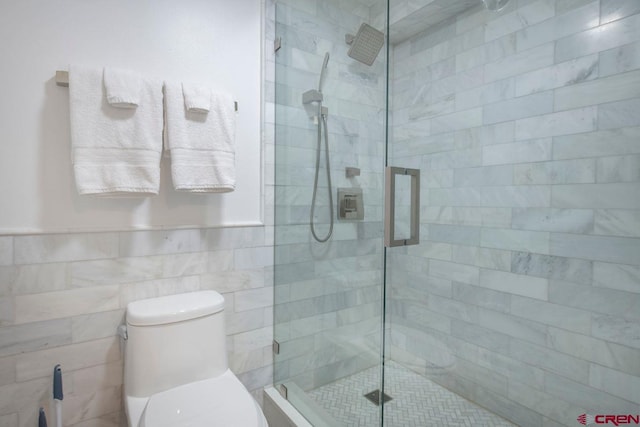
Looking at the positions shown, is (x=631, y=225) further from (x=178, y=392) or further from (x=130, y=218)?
(x=130, y=218)

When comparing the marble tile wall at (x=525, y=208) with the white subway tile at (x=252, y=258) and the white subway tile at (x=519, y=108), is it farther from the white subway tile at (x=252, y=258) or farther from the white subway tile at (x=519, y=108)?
the white subway tile at (x=252, y=258)

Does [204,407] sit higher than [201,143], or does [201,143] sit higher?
[201,143]

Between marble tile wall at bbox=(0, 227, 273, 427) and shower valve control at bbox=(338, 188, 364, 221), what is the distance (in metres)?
0.54

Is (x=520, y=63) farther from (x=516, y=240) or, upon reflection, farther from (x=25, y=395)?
(x=25, y=395)

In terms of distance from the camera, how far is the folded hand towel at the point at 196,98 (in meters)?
1.37

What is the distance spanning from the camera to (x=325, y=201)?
5.30 ft

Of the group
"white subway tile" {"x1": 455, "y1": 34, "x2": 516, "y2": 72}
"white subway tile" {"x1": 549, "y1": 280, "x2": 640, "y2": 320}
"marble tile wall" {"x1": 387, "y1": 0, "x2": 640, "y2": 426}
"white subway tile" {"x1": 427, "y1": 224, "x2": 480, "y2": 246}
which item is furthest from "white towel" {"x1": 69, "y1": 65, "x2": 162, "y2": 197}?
"white subway tile" {"x1": 549, "y1": 280, "x2": 640, "y2": 320}

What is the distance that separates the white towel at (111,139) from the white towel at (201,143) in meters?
0.05

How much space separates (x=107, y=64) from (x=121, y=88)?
0.22 metres

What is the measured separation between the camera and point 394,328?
198cm

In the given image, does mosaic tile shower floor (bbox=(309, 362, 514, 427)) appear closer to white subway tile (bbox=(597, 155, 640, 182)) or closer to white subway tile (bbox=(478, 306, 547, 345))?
white subway tile (bbox=(478, 306, 547, 345))

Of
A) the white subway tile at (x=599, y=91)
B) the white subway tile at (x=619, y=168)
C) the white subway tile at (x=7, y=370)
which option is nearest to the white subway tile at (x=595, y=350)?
the white subway tile at (x=619, y=168)

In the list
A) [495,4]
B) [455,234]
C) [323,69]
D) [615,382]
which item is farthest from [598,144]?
[323,69]

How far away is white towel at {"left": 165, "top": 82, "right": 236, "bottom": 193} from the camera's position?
4.42 feet
